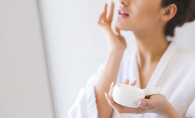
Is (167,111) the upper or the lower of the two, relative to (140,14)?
lower

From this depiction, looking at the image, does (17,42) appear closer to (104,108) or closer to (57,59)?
(57,59)

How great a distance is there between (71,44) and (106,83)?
433 mm

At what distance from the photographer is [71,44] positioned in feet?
3.88

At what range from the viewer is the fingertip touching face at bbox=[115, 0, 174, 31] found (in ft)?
2.61

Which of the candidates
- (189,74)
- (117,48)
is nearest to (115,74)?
(117,48)

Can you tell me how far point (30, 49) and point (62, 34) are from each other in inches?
8.4

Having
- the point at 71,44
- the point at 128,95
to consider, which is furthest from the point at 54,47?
the point at 128,95

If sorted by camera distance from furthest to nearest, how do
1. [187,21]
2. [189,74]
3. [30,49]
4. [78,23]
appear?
[78,23] < [30,49] < [187,21] < [189,74]

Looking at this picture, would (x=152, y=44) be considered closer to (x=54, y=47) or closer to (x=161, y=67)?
(x=161, y=67)

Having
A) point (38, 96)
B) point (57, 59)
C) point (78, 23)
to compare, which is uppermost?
point (78, 23)

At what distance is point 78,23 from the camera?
116cm

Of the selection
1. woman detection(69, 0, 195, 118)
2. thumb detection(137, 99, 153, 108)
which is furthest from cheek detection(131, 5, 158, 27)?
thumb detection(137, 99, 153, 108)

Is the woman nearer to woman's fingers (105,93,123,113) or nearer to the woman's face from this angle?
the woman's face

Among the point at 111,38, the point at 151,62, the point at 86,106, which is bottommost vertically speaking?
the point at 86,106
